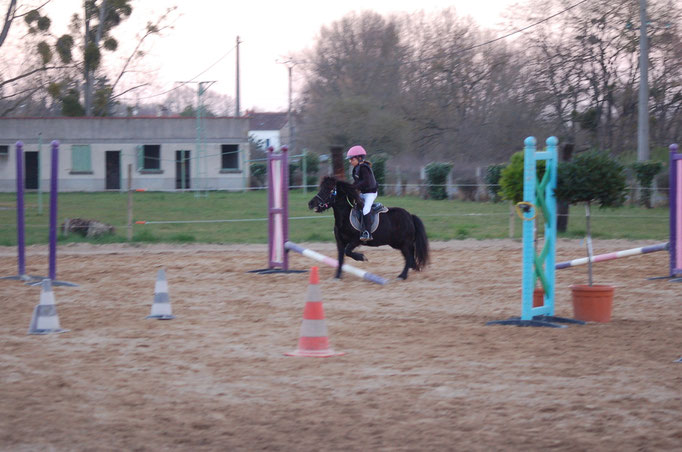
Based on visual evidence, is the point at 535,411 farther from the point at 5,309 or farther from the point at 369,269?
the point at 369,269

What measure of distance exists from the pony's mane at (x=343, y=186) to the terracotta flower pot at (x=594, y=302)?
13.2 ft

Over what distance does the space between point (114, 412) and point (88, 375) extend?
107 centimetres

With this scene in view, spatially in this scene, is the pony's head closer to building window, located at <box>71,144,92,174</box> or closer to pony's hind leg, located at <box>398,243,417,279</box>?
pony's hind leg, located at <box>398,243,417,279</box>

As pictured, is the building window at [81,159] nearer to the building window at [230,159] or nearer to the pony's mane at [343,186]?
the building window at [230,159]

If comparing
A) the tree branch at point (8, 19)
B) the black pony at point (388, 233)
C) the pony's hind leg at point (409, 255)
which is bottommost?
the pony's hind leg at point (409, 255)

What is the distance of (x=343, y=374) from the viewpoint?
591 centimetres

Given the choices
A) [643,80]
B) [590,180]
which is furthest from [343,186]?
[643,80]

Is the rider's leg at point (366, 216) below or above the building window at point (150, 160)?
below

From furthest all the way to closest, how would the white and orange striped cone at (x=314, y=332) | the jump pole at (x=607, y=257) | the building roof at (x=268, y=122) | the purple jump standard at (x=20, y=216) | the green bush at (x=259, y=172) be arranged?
the building roof at (x=268, y=122) < the green bush at (x=259, y=172) < the purple jump standard at (x=20, y=216) < the jump pole at (x=607, y=257) < the white and orange striped cone at (x=314, y=332)

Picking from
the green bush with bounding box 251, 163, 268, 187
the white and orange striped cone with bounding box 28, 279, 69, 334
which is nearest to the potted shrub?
the white and orange striped cone with bounding box 28, 279, 69, 334

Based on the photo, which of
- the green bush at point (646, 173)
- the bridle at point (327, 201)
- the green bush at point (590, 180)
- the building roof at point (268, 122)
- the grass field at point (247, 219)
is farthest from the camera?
the building roof at point (268, 122)

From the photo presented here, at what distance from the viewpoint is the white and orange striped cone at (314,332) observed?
21.5ft

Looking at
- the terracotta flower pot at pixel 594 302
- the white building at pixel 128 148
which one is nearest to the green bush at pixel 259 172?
the white building at pixel 128 148

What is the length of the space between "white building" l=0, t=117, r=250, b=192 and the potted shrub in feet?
104
